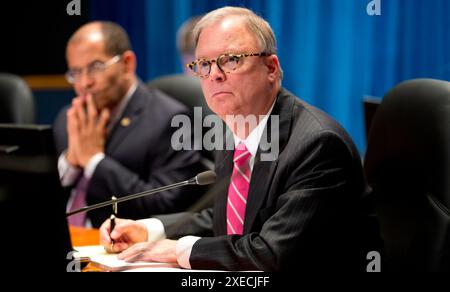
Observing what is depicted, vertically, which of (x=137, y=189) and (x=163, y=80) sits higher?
(x=163, y=80)

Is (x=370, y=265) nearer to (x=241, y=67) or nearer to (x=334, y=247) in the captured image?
(x=334, y=247)

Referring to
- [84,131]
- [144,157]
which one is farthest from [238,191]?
[84,131]

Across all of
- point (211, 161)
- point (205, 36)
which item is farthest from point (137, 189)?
point (205, 36)

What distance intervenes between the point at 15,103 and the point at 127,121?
896 millimetres

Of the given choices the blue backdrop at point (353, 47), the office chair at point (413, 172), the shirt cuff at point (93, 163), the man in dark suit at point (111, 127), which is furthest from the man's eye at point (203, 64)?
the shirt cuff at point (93, 163)

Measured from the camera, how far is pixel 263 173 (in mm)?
1455

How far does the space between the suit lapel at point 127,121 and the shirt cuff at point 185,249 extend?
79 centimetres

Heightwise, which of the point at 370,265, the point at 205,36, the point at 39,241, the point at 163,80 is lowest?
the point at 370,265

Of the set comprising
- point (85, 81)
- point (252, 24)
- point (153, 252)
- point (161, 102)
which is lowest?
point (153, 252)

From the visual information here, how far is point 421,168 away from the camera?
1636 mm

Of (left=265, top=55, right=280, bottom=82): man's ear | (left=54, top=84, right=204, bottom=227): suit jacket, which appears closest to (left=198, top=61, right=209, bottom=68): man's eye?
(left=265, top=55, right=280, bottom=82): man's ear

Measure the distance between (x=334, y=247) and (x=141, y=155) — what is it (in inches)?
37.7

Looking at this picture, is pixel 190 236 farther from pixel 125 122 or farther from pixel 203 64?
pixel 125 122

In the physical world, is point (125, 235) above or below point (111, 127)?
below
